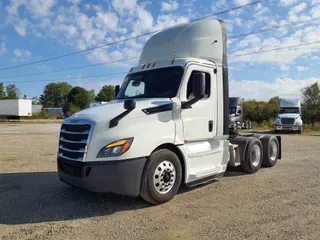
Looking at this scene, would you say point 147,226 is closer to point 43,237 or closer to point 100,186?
point 100,186

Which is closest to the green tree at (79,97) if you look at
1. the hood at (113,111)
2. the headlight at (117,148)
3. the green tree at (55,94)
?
the green tree at (55,94)

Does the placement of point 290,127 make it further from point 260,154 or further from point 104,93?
point 104,93

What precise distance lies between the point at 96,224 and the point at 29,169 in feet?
17.1

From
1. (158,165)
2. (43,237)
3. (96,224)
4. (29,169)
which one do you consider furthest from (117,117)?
(29,169)

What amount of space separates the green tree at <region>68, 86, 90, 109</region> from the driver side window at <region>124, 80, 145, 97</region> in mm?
94826

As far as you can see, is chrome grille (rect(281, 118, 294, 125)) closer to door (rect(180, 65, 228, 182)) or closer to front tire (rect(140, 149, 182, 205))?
door (rect(180, 65, 228, 182))

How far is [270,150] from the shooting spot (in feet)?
29.5

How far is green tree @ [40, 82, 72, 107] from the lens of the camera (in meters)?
124

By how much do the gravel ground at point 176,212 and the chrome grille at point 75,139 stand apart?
946mm

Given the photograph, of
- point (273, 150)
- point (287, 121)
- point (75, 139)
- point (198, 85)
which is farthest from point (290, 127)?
point (75, 139)

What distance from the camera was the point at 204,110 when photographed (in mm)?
6145

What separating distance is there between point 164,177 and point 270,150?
4.94 metres

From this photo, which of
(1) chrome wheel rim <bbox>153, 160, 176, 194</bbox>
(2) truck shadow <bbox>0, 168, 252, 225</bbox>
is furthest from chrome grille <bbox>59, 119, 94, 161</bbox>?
(1) chrome wheel rim <bbox>153, 160, 176, 194</bbox>

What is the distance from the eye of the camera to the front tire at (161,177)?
506 cm
